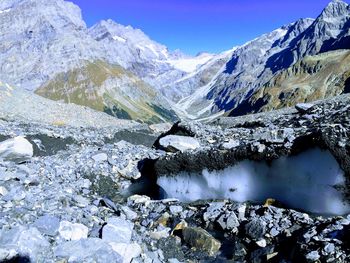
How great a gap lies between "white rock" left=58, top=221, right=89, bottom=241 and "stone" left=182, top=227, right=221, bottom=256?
334cm

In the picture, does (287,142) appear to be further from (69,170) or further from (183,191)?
(69,170)

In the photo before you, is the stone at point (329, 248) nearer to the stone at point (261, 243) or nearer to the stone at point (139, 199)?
the stone at point (261, 243)

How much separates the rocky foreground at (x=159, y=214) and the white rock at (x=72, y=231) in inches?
1.1

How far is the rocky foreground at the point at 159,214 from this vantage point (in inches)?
437

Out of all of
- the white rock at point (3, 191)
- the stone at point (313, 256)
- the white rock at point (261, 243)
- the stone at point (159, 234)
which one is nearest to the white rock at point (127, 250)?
the stone at point (159, 234)

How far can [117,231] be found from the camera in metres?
12.8

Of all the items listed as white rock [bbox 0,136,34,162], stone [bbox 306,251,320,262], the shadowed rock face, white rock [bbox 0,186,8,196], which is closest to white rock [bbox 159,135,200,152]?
the shadowed rock face

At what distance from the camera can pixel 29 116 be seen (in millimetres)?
42125

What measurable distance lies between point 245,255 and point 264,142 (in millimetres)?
5396

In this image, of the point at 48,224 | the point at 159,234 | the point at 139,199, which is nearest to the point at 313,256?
the point at 159,234

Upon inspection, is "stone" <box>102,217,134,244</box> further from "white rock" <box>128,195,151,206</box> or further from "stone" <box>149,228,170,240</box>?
"white rock" <box>128,195,151,206</box>

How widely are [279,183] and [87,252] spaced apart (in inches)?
306

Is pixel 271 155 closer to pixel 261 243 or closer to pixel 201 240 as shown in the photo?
pixel 261 243

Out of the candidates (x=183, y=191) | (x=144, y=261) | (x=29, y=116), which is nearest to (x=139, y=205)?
(x=183, y=191)
